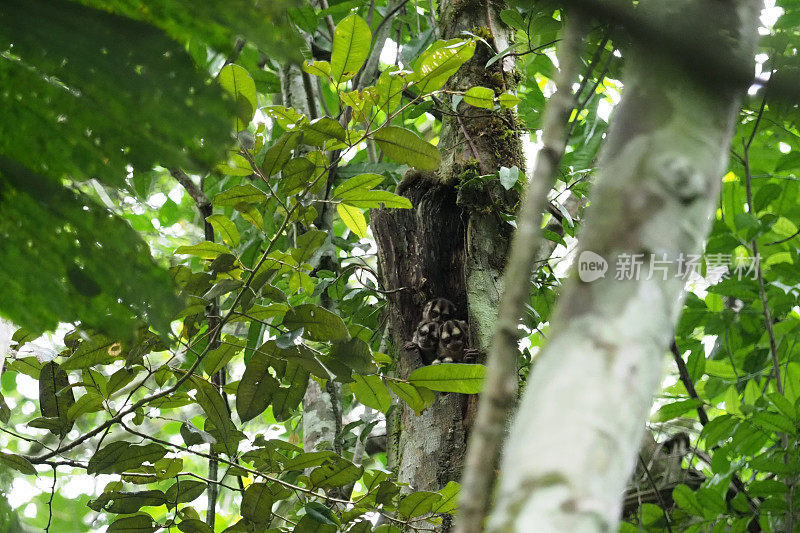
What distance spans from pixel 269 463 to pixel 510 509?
1124 mm

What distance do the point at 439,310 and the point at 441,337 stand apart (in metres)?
0.08

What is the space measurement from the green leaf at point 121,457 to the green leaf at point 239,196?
1.65 feet

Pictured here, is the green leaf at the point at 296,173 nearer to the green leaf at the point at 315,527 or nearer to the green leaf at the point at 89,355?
the green leaf at the point at 89,355

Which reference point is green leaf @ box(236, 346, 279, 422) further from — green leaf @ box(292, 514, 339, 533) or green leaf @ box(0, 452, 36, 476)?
green leaf @ box(0, 452, 36, 476)

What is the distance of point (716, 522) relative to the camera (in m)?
1.71

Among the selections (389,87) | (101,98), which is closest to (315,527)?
(389,87)

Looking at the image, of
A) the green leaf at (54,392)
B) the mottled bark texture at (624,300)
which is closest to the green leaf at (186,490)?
the green leaf at (54,392)

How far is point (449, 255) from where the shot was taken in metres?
1.74

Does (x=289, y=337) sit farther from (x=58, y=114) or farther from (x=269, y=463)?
(x=58, y=114)

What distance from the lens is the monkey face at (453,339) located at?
1562 mm

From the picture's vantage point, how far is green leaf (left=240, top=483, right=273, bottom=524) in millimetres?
1376

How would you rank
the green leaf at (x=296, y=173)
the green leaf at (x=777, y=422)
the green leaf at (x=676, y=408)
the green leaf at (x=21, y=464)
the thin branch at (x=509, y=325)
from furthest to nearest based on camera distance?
the green leaf at (x=676, y=408)
the green leaf at (x=777, y=422)
the green leaf at (x=296, y=173)
the green leaf at (x=21, y=464)
the thin branch at (x=509, y=325)

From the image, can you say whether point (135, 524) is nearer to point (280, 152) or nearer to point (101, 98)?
point (280, 152)

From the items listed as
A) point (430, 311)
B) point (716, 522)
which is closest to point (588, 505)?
point (430, 311)
